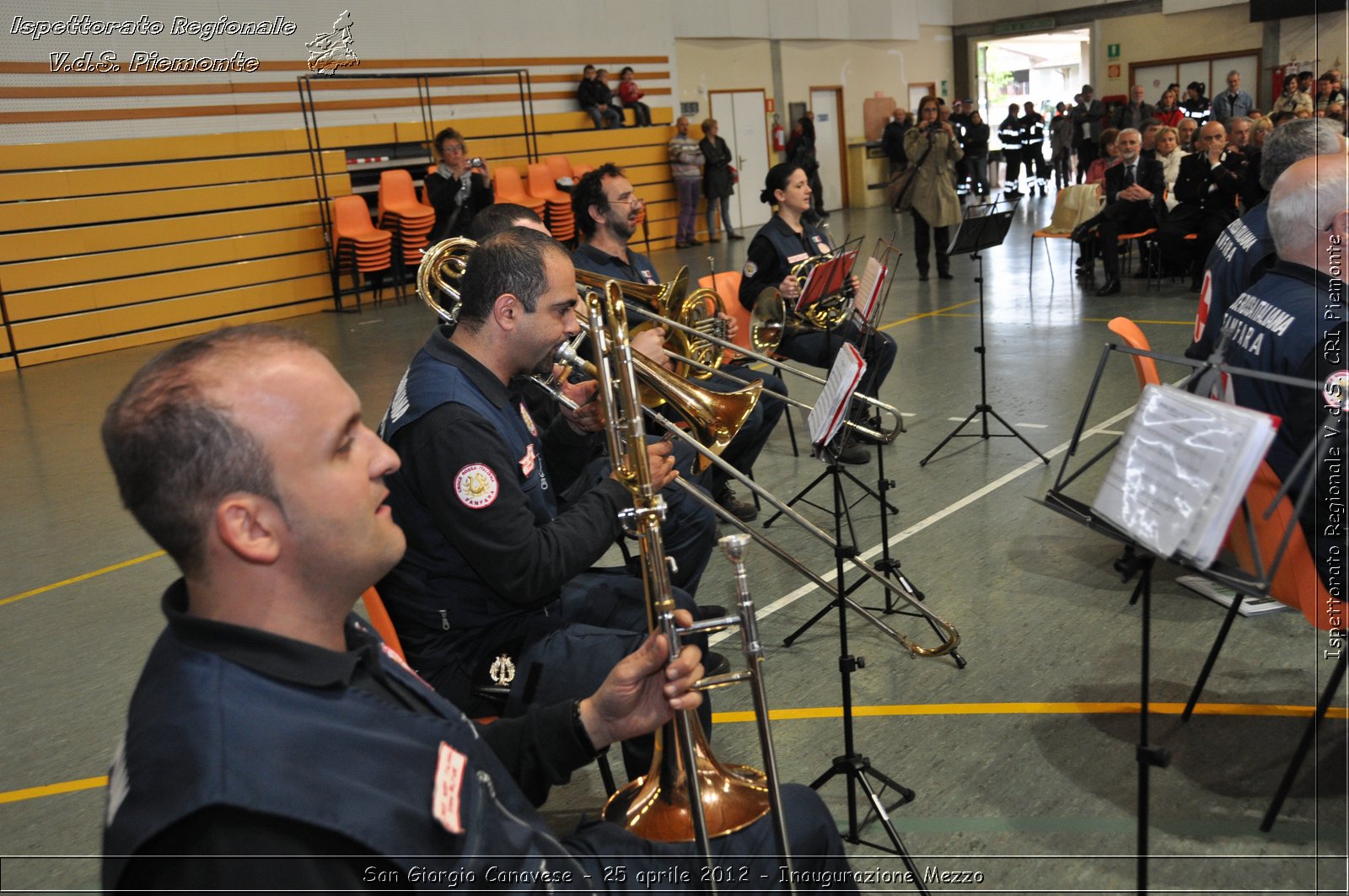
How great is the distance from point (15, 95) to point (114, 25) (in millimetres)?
1211

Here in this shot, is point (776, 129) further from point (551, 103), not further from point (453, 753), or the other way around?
point (453, 753)

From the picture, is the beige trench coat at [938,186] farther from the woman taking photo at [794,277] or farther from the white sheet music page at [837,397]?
the white sheet music page at [837,397]

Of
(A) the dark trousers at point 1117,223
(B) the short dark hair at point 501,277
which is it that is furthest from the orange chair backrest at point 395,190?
(B) the short dark hair at point 501,277

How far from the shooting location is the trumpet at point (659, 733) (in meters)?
1.85

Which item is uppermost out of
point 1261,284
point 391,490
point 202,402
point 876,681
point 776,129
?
point 776,129

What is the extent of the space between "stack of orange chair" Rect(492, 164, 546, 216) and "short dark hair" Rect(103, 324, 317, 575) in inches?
486

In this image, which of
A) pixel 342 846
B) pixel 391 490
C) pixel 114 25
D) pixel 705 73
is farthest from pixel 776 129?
pixel 342 846

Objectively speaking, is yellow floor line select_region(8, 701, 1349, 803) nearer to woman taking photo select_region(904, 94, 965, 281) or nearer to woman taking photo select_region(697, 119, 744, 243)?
woman taking photo select_region(904, 94, 965, 281)

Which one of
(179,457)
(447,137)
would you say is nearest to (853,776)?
(179,457)

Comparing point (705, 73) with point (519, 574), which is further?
point (705, 73)

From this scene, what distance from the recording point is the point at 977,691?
10.1 ft

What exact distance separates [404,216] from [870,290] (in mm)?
9131

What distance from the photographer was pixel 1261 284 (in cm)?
276

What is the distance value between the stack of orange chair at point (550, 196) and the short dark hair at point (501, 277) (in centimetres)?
1148
